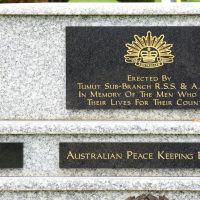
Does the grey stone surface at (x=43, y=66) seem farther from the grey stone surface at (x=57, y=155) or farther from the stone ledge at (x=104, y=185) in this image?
the stone ledge at (x=104, y=185)

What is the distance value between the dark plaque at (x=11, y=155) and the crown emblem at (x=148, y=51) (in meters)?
1.49

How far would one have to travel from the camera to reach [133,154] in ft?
20.8

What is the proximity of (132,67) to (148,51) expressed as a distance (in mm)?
245

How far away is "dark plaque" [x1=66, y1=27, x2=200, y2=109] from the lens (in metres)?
6.53

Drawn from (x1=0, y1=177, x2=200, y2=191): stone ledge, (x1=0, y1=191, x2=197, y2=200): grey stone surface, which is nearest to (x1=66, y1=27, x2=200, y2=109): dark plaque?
(x1=0, y1=177, x2=200, y2=191): stone ledge

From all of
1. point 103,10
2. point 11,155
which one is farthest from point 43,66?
point 11,155

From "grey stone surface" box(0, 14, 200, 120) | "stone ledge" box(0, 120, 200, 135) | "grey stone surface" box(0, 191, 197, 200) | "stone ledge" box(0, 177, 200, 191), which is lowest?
"grey stone surface" box(0, 191, 197, 200)

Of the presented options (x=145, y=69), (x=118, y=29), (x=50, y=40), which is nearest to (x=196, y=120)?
(x=145, y=69)

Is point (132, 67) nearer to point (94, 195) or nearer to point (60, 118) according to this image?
point (60, 118)

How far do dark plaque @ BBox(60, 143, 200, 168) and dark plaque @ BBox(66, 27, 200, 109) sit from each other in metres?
0.45

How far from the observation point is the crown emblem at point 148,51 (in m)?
Answer: 6.52

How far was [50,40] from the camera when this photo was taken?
6535 millimetres

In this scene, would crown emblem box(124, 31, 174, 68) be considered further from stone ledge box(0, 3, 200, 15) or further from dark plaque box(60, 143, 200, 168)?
dark plaque box(60, 143, 200, 168)

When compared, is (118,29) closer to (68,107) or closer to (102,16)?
(102,16)
